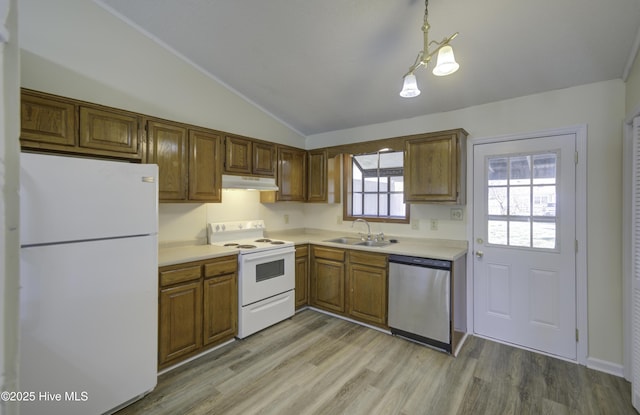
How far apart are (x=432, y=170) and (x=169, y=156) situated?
256 cm

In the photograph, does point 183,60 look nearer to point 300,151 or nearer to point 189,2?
point 189,2

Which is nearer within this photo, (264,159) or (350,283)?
(350,283)

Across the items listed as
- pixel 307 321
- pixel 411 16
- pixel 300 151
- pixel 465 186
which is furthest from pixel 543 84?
pixel 307 321

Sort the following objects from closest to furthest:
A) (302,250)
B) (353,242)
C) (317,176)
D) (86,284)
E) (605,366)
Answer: (86,284) < (605,366) < (302,250) < (353,242) < (317,176)

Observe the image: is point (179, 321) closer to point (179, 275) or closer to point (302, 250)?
point (179, 275)

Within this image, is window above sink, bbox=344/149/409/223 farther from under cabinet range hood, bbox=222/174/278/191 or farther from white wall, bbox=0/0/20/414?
white wall, bbox=0/0/20/414

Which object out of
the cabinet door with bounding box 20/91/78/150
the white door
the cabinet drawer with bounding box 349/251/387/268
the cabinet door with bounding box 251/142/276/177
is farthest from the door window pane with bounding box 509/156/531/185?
the cabinet door with bounding box 20/91/78/150

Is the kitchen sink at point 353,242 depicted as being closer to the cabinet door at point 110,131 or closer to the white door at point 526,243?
the white door at point 526,243

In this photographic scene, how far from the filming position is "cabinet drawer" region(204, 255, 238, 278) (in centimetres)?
256

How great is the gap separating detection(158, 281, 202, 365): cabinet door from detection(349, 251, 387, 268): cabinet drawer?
1599 millimetres

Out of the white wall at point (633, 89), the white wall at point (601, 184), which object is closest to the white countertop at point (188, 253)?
the white wall at point (601, 184)

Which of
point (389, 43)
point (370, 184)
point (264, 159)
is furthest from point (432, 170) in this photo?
point (264, 159)

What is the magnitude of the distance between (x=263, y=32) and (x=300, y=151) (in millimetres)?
1728

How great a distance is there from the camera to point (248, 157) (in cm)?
325
